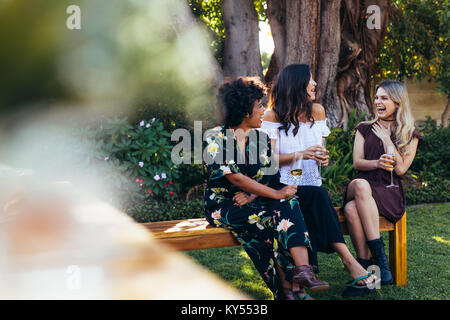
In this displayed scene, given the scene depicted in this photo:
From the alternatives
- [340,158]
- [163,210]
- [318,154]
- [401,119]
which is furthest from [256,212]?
[340,158]

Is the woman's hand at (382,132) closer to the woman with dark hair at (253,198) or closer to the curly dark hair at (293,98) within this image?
the curly dark hair at (293,98)

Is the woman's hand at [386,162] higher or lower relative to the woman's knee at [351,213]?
higher

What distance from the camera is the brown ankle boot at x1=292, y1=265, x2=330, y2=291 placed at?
2.68 metres

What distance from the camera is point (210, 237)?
118 inches

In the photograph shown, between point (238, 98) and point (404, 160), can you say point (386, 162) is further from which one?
point (238, 98)

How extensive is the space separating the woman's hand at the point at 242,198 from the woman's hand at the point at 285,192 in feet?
0.60

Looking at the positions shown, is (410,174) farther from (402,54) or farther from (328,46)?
(402,54)

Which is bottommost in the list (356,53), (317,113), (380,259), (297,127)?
(380,259)

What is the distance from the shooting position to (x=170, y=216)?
5.59 metres

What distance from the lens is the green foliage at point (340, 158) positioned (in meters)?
6.67

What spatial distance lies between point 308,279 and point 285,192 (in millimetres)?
599

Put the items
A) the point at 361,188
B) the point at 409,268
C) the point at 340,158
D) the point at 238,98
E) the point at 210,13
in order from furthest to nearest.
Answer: the point at 210,13 < the point at 340,158 < the point at 409,268 < the point at 361,188 < the point at 238,98

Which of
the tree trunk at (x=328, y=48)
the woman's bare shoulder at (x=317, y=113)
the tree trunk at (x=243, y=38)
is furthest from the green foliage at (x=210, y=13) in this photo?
the woman's bare shoulder at (x=317, y=113)

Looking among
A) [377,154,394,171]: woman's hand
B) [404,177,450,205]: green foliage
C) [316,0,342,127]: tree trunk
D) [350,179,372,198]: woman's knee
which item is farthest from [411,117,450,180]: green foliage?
[350,179,372,198]: woman's knee
